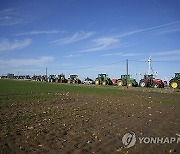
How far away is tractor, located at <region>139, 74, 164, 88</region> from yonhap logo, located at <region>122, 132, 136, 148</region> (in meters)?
40.2

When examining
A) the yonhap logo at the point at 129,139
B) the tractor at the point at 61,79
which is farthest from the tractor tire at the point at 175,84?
the tractor at the point at 61,79

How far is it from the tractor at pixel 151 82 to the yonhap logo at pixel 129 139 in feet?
132

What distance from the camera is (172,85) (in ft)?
143

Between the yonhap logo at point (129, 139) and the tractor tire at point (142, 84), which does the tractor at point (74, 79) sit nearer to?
the tractor tire at point (142, 84)

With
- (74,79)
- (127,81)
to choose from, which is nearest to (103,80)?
(127,81)

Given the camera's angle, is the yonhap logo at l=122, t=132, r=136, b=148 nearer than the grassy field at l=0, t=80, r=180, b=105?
Yes

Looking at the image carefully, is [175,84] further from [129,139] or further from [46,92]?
[129,139]

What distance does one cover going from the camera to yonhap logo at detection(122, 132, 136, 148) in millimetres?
7330

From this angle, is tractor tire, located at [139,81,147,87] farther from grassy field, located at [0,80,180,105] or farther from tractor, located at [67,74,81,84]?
tractor, located at [67,74,81,84]

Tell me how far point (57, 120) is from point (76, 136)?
116 inches

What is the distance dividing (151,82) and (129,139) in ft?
136

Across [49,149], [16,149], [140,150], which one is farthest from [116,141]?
[16,149]

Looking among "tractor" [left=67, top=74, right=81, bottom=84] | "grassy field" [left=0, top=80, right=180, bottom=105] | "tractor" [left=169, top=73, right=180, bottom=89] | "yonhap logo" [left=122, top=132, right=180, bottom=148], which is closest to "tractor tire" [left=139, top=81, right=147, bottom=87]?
"tractor" [left=169, top=73, right=180, bottom=89]

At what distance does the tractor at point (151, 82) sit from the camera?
155ft
